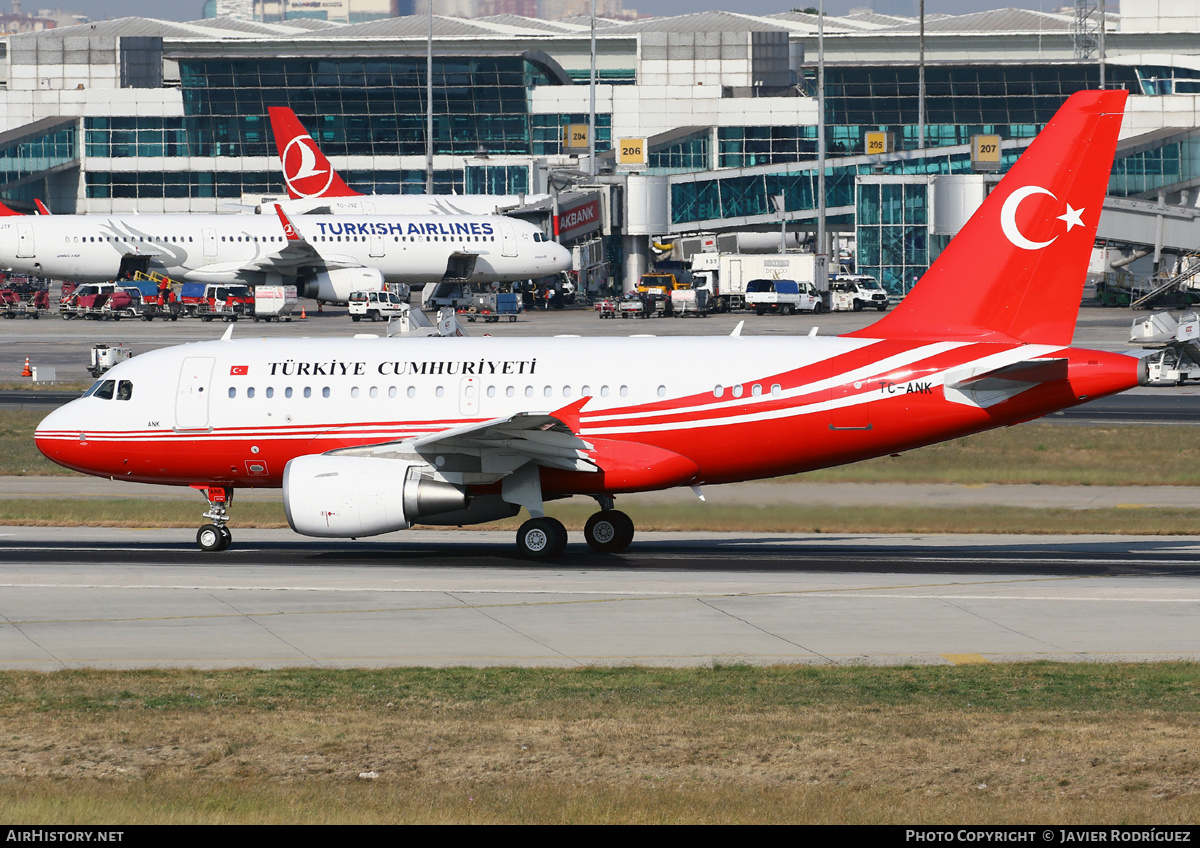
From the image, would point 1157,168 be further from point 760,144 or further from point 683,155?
point 683,155

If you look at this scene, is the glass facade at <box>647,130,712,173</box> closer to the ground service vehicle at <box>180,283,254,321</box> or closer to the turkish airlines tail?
the ground service vehicle at <box>180,283,254,321</box>

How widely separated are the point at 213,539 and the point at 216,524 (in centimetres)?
43

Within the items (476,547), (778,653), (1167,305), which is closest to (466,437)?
(476,547)

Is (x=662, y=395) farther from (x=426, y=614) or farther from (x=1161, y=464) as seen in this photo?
(x=1161, y=464)

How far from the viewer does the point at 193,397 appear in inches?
1230

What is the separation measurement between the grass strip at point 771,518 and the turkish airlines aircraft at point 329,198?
79.0 m

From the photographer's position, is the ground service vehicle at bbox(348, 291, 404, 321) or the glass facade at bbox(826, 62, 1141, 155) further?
the glass facade at bbox(826, 62, 1141, 155)

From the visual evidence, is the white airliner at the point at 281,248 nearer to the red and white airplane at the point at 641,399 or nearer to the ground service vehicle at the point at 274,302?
the ground service vehicle at the point at 274,302

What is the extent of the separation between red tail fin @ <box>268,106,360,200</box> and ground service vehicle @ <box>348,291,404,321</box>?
2182cm

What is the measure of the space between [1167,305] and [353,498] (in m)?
90.0

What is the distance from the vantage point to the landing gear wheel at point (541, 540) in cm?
2988

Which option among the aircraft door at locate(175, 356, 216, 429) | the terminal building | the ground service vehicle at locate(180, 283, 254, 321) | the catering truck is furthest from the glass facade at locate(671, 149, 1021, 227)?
the aircraft door at locate(175, 356, 216, 429)

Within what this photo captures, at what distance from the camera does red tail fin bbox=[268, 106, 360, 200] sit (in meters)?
114

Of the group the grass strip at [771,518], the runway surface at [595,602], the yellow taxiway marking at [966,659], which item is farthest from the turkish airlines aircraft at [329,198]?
the yellow taxiway marking at [966,659]
